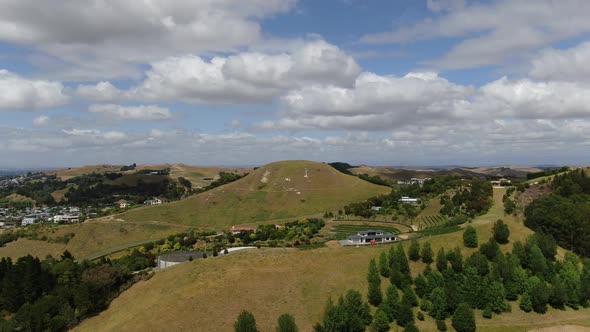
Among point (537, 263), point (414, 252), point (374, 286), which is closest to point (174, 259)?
point (374, 286)

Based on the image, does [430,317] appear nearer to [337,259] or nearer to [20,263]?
[337,259]

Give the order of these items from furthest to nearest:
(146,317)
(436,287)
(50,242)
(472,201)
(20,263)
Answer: (50,242) → (472,201) → (20,263) → (436,287) → (146,317)

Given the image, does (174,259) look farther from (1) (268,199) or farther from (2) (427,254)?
(1) (268,199)

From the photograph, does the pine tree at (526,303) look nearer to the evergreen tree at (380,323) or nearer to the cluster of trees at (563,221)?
the evergreen tree at (380,323)

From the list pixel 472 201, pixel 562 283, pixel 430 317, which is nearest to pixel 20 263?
pixel 430 317

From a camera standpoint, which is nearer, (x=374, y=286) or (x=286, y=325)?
(x=286, y=325)
